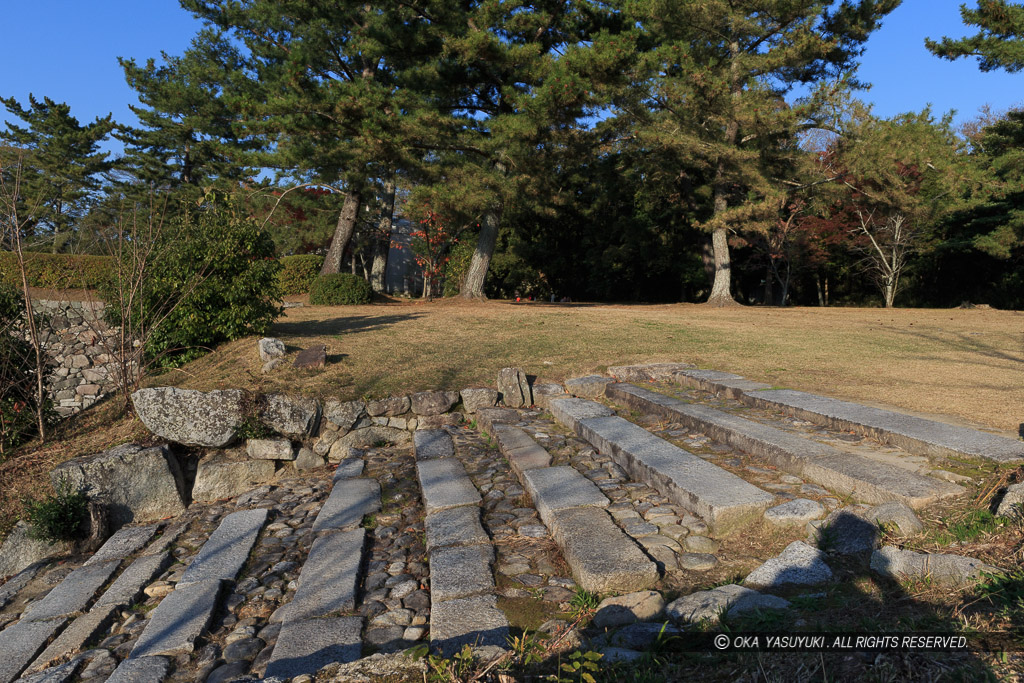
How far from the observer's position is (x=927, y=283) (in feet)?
65.2

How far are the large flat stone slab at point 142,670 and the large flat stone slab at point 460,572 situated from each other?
3.86 ft

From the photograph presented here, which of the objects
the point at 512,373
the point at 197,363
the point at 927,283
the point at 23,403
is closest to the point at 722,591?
the point at 512,373

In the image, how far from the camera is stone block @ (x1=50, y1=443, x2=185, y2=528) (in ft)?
14.5

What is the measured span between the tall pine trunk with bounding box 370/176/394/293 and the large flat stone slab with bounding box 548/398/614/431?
13.6m

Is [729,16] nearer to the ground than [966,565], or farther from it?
farther from it

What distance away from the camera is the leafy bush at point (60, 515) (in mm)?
4156

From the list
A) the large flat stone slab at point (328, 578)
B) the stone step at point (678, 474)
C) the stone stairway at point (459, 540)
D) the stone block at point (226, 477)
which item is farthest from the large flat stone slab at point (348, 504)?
the stone step at point (678, 474)

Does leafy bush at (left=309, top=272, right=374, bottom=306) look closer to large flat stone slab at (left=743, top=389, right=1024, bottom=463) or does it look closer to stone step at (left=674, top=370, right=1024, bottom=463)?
stone step at (left=674, top=370, right=1024, bottom=463)

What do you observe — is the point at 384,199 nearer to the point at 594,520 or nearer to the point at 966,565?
the point at 594,520

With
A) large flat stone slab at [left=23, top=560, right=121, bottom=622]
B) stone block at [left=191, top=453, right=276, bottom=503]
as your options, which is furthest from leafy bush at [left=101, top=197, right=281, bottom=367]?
large flat stone slab at [left=23, top=560, right=121, bottom=622]

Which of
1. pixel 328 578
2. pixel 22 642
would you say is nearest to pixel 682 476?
pixel 328 578

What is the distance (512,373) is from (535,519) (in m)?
2.58

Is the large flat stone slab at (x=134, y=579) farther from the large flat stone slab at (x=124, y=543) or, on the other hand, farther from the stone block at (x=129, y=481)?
the stone block at (x=129, y=481)

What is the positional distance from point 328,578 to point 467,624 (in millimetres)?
988
